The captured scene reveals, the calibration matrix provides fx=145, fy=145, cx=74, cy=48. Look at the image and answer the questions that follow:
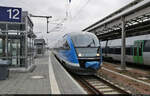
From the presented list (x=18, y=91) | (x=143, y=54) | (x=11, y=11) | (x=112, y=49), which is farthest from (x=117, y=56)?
(x=18, y=91)

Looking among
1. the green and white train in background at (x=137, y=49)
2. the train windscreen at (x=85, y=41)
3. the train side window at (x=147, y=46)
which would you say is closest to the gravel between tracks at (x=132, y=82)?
the train windscreen at (x=85, y=41)

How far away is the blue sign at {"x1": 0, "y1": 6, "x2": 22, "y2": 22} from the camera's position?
904cm

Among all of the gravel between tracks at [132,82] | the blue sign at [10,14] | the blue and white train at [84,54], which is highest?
the blue sign at [10,14]

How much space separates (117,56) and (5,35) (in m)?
12.8

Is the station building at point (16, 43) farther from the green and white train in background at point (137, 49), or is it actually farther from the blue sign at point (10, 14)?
the green and white train in background at point (137, 49)

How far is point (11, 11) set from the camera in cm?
915

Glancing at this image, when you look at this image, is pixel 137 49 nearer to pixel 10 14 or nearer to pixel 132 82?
pixel 132 82

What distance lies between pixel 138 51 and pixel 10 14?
36.5ft

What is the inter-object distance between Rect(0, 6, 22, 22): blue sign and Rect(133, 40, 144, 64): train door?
10383mm

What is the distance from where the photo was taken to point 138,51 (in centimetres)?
1349

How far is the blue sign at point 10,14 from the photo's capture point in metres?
9.04

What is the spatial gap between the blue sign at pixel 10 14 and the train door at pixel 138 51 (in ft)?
34.1

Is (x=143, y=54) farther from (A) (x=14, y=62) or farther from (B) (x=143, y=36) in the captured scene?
(A) (x=14, y=62)

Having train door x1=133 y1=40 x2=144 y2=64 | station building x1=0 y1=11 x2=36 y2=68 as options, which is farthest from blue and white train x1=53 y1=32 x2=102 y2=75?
train door x1=133 y1=40 x2=144 y2=64
